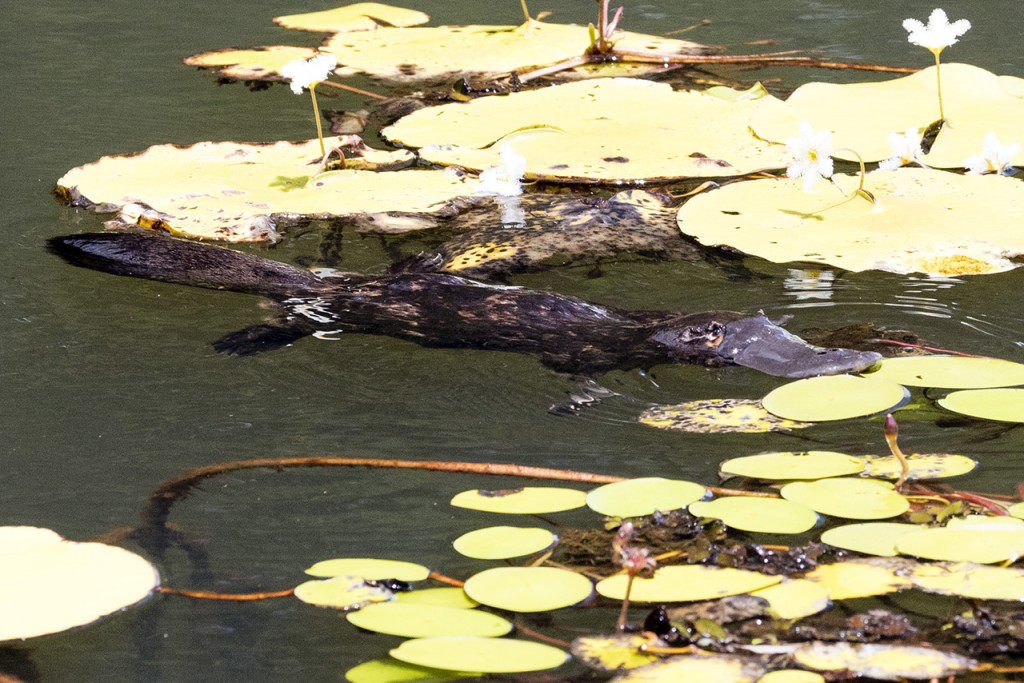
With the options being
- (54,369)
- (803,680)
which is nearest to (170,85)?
(54,369)

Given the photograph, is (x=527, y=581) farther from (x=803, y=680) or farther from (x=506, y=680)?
(x=803, y=680)

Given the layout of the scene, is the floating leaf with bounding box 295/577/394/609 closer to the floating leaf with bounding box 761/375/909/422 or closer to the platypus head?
the floating leaf with bounding box 761/375/909/422

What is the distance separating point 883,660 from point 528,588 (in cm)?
68

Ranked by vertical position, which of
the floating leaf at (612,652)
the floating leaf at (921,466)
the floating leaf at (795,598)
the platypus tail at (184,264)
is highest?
the platypus tail at (184,264)

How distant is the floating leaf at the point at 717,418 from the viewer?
10.8 feet

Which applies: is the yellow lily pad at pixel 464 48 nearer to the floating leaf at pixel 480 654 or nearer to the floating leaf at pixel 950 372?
the floating leaf at pixel 950 372

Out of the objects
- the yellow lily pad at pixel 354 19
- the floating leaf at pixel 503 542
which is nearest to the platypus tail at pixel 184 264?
the floating leaf at pixel 503 542

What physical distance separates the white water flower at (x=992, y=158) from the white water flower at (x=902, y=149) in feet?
0.71

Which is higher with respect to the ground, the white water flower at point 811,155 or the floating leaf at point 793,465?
the white water flower at point 811,155

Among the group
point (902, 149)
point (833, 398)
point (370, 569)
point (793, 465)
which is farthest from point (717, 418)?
point (902, 149)

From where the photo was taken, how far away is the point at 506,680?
2.27m

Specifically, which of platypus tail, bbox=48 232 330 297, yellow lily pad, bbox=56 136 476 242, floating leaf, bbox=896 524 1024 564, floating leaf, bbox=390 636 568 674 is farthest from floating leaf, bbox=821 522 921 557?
yellow lily pad, bbox=56 136 476 242

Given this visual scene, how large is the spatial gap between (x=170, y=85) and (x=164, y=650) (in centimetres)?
533

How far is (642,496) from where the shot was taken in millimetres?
2832
